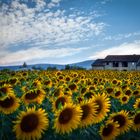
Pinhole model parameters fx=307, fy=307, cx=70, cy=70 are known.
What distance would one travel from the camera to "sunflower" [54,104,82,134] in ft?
11.7

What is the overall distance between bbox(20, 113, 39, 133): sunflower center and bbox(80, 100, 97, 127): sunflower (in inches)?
25.1

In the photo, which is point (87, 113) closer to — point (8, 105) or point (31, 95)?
point (8, 105)

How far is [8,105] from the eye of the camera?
4398 mm

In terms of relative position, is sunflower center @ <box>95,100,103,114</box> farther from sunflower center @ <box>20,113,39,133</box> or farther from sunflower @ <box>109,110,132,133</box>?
sunflower center @ <box>20,113,39,133</box>

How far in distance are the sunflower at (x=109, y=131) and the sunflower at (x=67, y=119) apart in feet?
2.31

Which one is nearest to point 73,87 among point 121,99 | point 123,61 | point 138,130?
point 121,99

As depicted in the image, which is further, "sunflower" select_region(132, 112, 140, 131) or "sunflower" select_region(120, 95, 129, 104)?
"sunflower" select_region(120, 95, 129, 104)

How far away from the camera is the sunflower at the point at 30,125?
3449 millimetres

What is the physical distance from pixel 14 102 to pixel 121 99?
3.16 metres

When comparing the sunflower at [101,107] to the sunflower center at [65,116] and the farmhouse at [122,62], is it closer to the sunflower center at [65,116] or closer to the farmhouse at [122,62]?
the sunflower center at [65,116]

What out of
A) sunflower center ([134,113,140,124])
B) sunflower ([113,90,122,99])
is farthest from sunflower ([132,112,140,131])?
sunflower ([113,90,122,99])

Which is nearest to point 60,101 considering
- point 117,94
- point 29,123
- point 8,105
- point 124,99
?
point 8,105

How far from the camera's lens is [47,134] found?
12.5 ft

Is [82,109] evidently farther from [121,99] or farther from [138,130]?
[121,99]
